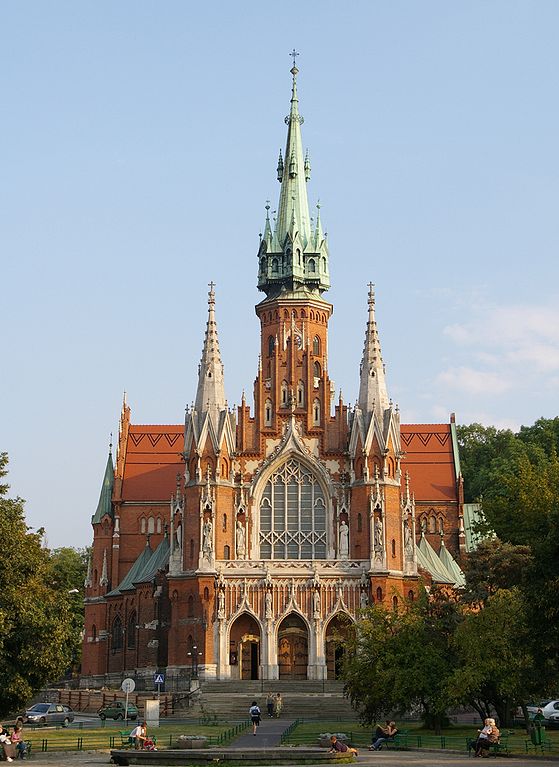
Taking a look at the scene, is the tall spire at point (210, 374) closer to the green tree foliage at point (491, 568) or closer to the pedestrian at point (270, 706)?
the green tree foliage at point (491, 568)

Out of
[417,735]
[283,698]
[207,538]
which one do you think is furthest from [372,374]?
[417,735]

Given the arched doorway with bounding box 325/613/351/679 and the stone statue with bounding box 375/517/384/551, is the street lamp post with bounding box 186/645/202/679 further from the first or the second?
the stone statue with bounding box 375/517/384/551

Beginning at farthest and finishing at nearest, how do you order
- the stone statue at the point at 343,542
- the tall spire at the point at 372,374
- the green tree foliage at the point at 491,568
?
the tall spire at the point at 372,374 < the stone statue at the point at 343,542 < the green tree foliage at the point at 491,568

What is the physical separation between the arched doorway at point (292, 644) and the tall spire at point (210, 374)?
13455mm

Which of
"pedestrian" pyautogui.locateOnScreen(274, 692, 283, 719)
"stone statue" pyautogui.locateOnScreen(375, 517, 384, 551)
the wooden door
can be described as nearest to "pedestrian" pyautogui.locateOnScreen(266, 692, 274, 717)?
"pedestrian" pyautogui.locateOnScreen(274, 692, 283, 719)

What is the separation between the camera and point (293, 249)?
87.2 metres

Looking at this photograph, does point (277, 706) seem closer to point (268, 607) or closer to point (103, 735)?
point (268, 607)

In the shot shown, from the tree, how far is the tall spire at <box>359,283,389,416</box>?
2365 centimetres

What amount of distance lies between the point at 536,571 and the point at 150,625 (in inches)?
1634

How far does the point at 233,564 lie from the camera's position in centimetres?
7125

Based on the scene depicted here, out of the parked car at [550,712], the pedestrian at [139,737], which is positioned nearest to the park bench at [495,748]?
the pedestrian at [139,737]

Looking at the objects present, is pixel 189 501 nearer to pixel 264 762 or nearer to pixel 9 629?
pixel 9 629

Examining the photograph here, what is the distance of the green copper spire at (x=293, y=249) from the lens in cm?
8731

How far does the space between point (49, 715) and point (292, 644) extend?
58.0 feet
